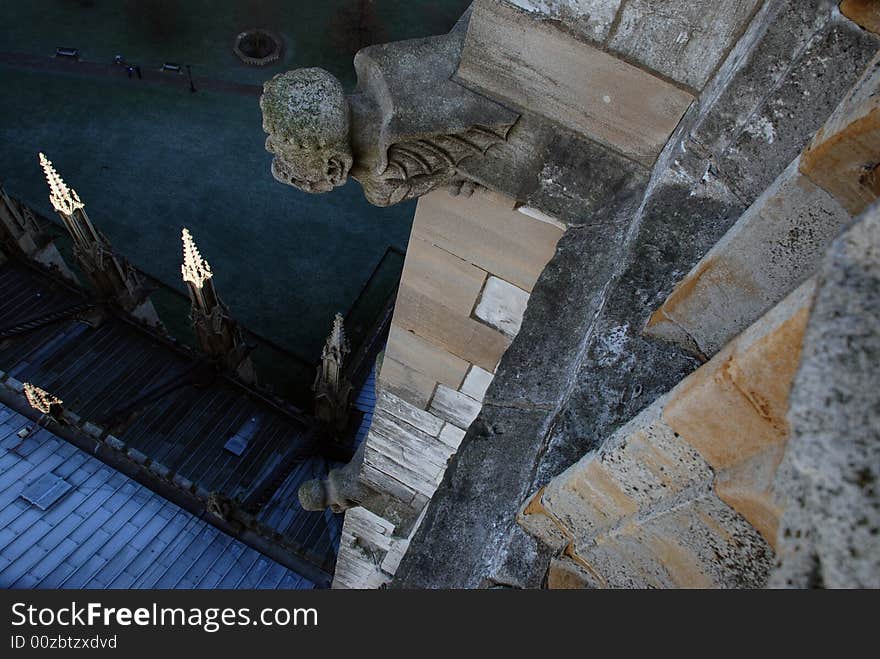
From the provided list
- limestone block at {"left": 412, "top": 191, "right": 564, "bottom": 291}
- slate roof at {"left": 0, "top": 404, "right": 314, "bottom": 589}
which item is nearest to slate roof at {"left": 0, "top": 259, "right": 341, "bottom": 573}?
slate roof at {"left": 0, "top": 404, "right": 314, "bottom": 589}

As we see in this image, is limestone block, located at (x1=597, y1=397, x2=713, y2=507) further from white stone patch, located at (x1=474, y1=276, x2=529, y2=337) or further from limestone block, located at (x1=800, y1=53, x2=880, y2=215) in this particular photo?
white stone patch, located at (x1=474, y1=276, x2=529, y2=337)

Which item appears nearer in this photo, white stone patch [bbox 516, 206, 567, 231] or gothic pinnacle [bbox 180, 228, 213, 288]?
white stone patch [bbox 516, 206, 567, 231]

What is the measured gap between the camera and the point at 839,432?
936mm

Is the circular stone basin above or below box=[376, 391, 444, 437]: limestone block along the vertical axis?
below

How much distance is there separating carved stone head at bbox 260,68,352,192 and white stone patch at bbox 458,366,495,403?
7.21 ft

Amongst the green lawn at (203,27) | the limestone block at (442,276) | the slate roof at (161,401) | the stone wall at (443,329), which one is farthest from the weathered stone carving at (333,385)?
the green lawn at (203,27)

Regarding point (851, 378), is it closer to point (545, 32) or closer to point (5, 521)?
point (545, 32)

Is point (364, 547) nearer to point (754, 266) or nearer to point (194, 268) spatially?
point (194, 268)

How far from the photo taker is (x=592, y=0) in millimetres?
2439

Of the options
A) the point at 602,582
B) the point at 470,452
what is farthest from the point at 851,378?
the point at 470,452

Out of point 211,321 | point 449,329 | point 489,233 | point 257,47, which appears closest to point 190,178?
point 257,47

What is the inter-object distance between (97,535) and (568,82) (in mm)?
11586

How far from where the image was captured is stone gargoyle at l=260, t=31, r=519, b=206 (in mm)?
2520

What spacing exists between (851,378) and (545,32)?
204cm
